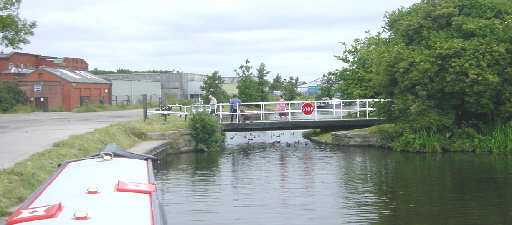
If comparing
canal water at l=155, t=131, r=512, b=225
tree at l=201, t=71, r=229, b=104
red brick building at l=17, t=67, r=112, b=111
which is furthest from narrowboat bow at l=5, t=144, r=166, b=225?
tree at l=201, t=71, r=229, b=104

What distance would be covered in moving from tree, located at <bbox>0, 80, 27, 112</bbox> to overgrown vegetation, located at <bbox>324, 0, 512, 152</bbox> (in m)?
29.9

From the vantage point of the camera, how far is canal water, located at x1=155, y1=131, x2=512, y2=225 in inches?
426

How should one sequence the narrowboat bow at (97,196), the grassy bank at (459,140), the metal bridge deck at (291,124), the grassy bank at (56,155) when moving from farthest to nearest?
the metal bridge deck at (291,124)
the grassy bank at (459,140)
the grassy bank at (56,155)
the narrowboat bow at (97,196)

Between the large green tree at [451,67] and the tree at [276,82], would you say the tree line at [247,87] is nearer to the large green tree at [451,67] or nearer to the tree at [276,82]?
the tree at [276,82]

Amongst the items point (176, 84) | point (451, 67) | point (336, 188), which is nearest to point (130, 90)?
point (176, 84)

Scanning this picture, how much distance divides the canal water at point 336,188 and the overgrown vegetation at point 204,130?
4.86 feet

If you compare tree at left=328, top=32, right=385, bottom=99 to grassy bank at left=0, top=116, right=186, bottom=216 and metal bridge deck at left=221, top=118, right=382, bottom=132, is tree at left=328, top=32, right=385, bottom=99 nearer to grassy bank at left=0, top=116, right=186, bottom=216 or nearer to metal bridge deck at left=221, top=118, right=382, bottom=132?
metal bridge deck at left=221, top=118, right=382, bottom=132

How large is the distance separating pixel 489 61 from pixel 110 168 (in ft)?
54.0

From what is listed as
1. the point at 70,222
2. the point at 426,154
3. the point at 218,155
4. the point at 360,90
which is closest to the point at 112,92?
the point at 360,90

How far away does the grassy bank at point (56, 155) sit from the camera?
9.38m

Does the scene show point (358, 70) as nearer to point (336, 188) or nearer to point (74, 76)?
point (336, 188)

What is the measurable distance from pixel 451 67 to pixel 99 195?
17.1 meters

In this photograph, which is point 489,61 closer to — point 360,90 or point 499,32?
point 499,32

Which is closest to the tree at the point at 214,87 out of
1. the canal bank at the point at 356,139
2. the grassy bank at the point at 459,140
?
the canal bank at the point at 356,139
